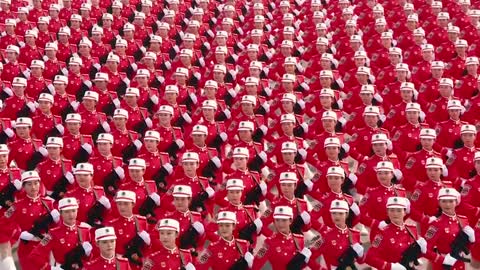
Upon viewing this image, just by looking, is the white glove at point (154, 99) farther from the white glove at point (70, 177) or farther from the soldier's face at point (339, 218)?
the soldier's face at point (339, 218)

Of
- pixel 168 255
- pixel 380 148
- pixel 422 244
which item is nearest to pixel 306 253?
pixel 422 244

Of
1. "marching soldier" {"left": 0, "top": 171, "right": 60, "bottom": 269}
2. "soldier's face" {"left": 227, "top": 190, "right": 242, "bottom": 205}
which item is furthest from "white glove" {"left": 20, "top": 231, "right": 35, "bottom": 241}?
"soldier's face" {"left": 227, "top": 190, "right": 242, "bottom": 205}

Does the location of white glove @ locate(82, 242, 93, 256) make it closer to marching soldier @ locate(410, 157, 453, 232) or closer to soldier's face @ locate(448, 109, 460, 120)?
marching soldier @ locate(410, 157, 453, 232)

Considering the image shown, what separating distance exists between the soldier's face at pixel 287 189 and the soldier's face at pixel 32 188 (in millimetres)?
3501

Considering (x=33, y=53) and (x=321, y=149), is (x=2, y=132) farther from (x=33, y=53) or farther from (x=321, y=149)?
(x=321, y=149)

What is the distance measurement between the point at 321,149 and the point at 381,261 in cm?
326

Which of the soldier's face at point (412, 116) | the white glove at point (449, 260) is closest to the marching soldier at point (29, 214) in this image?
the white glove at point (449, 260)

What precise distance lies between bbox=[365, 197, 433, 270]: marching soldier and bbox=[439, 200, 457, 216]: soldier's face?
589 mm

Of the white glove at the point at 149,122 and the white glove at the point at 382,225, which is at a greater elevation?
the white glove at the point at 382,225

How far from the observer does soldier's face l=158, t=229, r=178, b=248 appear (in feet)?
27.1

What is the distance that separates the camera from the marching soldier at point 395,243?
856cm

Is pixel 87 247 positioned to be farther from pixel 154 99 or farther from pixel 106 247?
pixel 154 99

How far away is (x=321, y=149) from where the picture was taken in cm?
1148

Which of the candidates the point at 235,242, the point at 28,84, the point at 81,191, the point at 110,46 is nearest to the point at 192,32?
the point at 110,46
